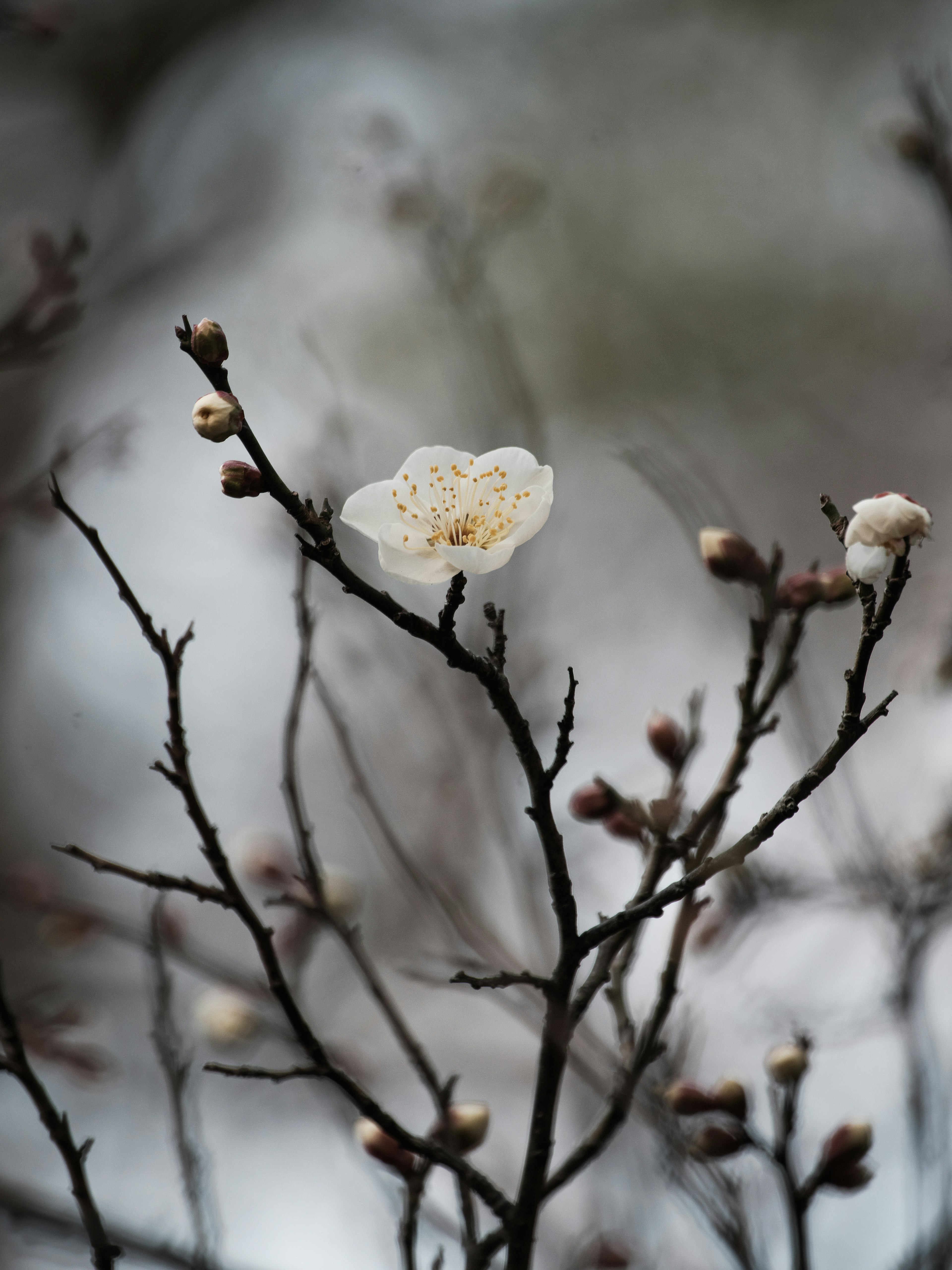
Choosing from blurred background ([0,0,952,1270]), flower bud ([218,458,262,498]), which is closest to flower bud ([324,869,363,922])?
blurred background ([0,0,952,1270])

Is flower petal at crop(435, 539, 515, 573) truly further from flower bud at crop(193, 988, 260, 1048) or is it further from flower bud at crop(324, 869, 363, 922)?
flower bud at crop(193, 988, 260, 1048)

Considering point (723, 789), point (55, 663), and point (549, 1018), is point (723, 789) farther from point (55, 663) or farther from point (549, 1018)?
point (55, 663)

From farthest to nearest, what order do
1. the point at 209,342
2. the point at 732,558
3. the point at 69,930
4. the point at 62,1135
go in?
the point at 69,930, the point at 732,558, the point at 62,1135, the point at 209,342

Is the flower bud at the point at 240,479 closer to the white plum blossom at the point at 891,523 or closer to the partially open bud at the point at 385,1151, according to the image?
the white plum blossom at the point at 891,523

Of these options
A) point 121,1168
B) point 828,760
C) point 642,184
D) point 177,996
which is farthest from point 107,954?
point 642,184

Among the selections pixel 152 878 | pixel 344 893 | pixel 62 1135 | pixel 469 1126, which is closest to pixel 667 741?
pixel 469 1126

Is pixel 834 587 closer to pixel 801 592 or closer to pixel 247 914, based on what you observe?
pixel 801 592
